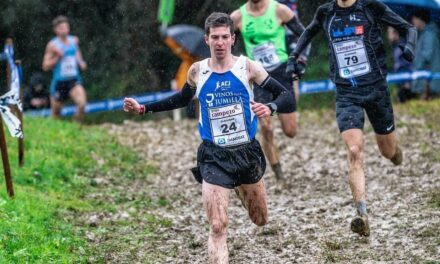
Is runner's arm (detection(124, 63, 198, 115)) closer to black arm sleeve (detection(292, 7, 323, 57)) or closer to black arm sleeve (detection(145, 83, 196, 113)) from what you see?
black arm sleeve (detection(145, 83, 196, 113))

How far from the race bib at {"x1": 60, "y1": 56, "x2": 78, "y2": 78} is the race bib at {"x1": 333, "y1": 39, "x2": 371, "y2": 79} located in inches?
370

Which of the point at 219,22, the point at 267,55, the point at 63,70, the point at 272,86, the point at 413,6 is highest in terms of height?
the point at 219,22

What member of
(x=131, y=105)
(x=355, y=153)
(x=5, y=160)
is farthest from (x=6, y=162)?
(x=355, y=153)

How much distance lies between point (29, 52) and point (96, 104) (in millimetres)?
4616

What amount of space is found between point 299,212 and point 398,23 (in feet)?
7.96

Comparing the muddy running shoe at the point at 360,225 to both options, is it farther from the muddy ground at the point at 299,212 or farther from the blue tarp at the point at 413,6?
the blue tarp at the point at 413,6

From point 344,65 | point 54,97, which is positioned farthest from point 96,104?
point 344,65

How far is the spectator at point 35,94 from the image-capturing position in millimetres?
20344

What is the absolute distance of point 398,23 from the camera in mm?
8672

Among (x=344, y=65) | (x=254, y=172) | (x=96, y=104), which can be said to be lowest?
(x=96, y=104)

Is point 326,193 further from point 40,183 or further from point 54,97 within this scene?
point 54,97

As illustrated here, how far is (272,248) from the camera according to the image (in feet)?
27.7

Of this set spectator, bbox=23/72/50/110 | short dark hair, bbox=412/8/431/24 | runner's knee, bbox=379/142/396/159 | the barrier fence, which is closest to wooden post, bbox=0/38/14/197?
runner's knee, bbox=379/142/396/159

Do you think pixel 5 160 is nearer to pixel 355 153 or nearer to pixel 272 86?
pixel 272 86
